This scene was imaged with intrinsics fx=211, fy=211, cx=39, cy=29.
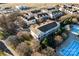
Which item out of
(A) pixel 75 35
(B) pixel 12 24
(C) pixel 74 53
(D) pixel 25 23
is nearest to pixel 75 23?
(A) pixel 75 35

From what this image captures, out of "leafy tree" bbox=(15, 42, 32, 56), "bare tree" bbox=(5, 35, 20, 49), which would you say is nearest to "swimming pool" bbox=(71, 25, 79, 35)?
"leafy tree" bbox=(15, 42, 32, 56)

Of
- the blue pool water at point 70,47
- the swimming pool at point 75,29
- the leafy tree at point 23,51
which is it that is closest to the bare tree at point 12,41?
the leafy tree at point 23,51

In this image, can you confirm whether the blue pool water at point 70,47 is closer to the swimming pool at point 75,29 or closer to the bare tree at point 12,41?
the swimming pool at point 75,29

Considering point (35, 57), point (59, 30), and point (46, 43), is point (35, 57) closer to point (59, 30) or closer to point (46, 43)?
point (46, 43)

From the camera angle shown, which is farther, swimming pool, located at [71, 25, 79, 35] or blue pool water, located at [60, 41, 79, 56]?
swimming pool, located at [71, 25, 79, 35]

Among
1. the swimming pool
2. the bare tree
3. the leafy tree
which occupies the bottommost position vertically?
the leafy tree

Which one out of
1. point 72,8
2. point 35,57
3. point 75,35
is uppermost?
point 72,8

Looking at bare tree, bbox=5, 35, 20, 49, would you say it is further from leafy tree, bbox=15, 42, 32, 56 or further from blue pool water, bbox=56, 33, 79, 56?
blue pool water, bbox=56, 33, 79, 56

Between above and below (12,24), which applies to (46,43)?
below

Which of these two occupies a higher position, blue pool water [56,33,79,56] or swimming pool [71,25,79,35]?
swimming pool [71,25,79,35]

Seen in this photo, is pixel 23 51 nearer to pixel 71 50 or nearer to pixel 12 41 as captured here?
pixel 12 41

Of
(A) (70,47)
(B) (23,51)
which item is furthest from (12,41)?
(A) (70,47)
